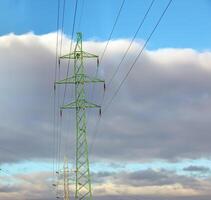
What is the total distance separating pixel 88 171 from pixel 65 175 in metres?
76.7

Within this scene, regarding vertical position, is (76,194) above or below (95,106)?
below

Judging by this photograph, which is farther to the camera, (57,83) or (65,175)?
(65,175)

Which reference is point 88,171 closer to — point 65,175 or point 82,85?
point 82,85

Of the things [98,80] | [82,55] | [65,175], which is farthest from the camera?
[65,175]

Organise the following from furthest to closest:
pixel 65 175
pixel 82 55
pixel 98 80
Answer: pixel 65 175
pixel 82 55
pixel 98 80

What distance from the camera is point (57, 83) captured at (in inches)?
3666

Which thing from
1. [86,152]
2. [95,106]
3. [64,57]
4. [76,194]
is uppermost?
[64,57]

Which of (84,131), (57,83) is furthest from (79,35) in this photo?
(84,131)

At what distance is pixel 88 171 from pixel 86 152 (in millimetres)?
3074

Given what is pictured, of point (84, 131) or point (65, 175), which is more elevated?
point (65, 175)

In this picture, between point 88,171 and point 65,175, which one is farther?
point 65,175

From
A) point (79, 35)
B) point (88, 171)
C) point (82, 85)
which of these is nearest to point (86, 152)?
point (88, 171)

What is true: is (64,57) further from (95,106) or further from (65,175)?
(65,175)

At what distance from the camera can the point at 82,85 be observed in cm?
9531
